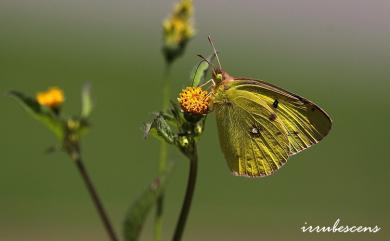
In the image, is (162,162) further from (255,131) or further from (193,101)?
(255,131)

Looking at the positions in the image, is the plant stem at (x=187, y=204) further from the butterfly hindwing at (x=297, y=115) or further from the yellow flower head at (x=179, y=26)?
the butterfly hindwing at (x=297, y=115)

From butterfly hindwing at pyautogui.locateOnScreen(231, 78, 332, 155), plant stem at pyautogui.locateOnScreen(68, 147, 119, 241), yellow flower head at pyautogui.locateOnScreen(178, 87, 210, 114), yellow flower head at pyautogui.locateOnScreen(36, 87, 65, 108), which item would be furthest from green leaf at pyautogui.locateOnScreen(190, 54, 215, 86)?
butterfly hindwing at pyautogui.locateOnScreen(231, 78, 332, 155)

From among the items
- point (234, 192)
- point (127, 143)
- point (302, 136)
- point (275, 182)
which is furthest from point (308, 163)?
point (302, 136)

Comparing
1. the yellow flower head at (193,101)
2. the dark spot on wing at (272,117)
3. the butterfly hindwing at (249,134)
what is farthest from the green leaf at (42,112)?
the dark spot on wing at (272,117)

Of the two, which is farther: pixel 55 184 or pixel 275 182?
pixel 275 182

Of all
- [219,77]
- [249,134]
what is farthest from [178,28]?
[249,134]

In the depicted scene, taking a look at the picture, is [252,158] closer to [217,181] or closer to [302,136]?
[302,136]
